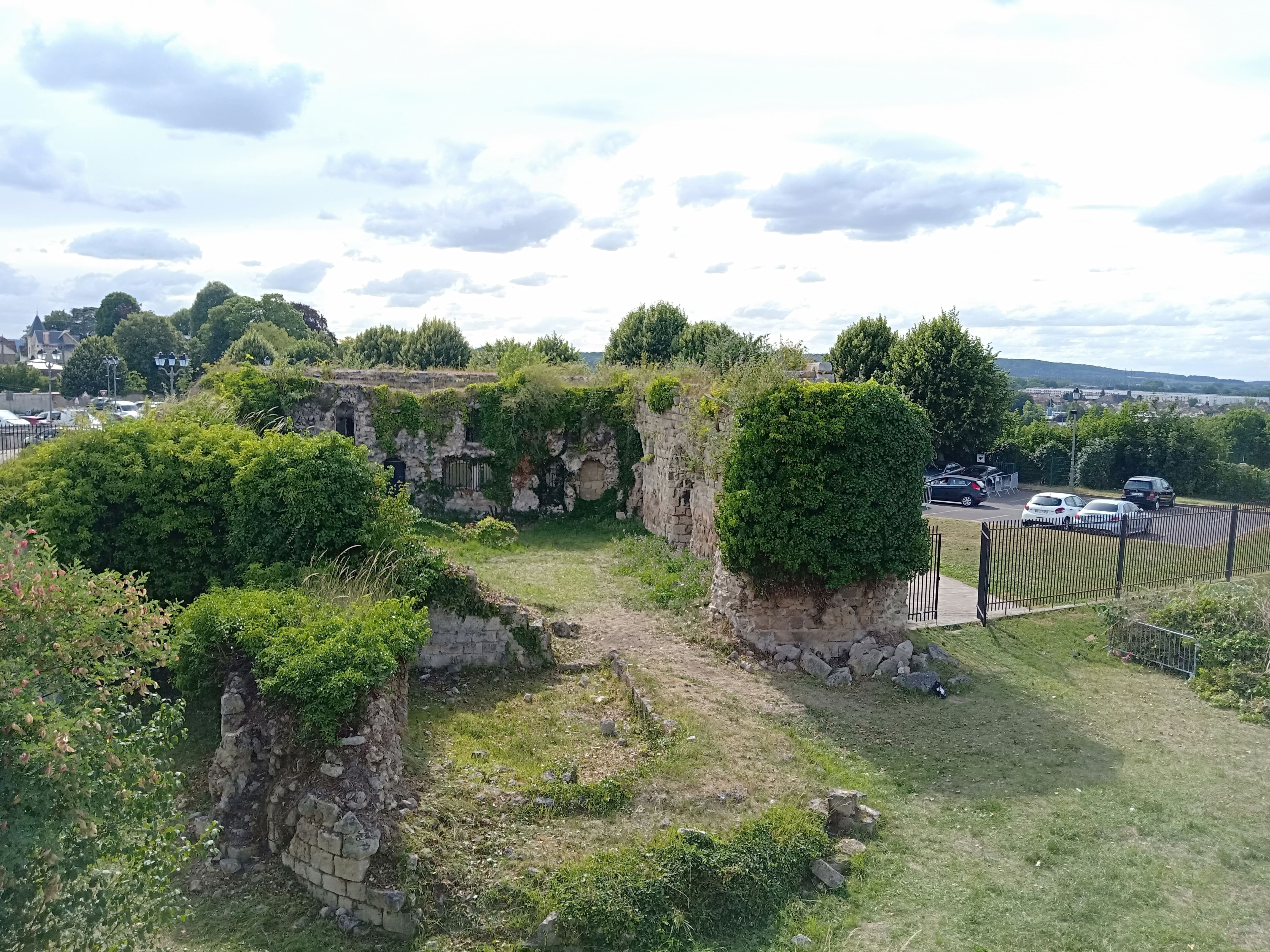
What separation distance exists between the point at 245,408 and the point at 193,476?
11.1 meters

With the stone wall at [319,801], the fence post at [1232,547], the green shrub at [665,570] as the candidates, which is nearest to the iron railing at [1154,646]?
the fence post at [1232,547]

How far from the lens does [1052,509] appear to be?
25.1 meters

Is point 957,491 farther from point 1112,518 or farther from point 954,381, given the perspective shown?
point 1112,518

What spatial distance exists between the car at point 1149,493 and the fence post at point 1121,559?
49.2ft

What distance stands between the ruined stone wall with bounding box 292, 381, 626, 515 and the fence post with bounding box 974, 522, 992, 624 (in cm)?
989

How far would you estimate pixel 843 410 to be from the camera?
41.4ft

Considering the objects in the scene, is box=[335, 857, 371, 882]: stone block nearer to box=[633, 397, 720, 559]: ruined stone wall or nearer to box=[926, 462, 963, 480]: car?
box=[633, 397, 720, 559]: ruined stone wall

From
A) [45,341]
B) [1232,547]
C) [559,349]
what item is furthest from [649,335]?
[45,341]

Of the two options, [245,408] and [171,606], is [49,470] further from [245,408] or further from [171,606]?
[245,408]

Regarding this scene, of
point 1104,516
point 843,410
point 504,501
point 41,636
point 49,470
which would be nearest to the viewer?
point 41,636

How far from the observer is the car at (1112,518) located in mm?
17688

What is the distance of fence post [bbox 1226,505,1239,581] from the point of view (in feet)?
60.0

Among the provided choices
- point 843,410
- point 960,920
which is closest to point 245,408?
point 843,410

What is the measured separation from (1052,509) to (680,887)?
70.5 feet
